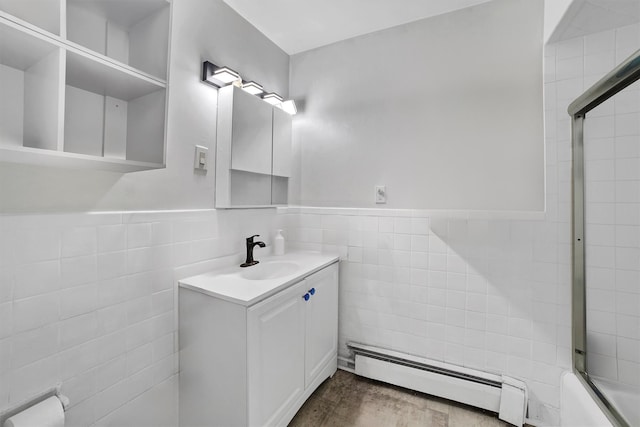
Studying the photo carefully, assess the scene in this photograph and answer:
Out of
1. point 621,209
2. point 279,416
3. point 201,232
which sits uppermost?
point 621,209

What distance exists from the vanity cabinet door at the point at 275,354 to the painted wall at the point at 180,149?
0.70 metres

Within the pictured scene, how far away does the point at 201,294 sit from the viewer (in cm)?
126

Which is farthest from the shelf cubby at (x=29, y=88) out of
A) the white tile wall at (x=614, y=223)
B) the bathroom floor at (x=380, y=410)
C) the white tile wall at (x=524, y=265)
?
the white tile wall at (x=614, y=223)

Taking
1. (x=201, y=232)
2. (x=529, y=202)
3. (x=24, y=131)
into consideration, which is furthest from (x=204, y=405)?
(x=529, y=202)

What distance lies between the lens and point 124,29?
1.13m

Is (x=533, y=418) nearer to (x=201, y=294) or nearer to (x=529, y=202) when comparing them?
(x=529, y=202)

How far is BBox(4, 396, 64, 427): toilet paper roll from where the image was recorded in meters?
0.84

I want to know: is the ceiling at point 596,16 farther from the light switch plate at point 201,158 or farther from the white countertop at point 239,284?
the light switch plate at point 201,158

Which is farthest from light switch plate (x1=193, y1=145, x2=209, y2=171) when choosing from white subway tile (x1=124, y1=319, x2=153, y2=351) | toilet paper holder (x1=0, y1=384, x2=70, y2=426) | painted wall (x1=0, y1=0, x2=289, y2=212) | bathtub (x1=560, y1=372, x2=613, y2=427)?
bathtub (x1=560, y1=372, x2=613, y2=427)

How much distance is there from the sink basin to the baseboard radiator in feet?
2.45

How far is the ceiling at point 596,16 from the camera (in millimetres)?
1211

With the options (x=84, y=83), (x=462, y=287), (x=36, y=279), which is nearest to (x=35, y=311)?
(x=36, y=279)

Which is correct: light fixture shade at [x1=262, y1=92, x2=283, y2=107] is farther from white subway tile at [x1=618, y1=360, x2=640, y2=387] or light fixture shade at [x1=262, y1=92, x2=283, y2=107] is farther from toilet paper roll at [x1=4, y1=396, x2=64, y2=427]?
white subway tile at [x1=618, y1=360, x2=640, y2=387]

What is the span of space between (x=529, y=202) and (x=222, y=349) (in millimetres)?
1782
